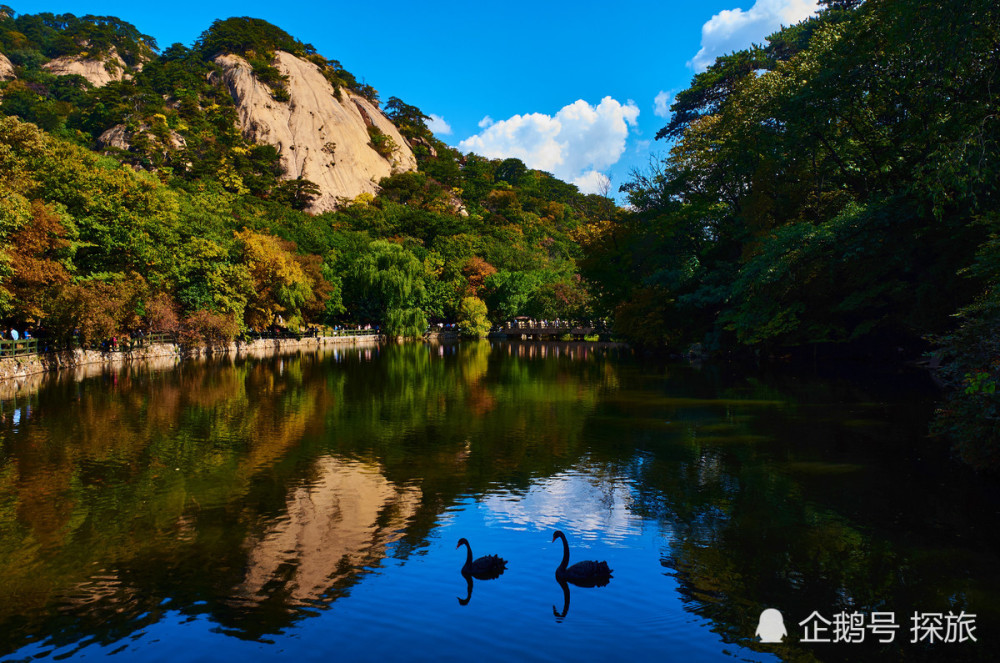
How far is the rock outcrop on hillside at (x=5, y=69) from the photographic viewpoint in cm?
11056

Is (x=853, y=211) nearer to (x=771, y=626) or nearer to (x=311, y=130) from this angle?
(x=771, y=626)

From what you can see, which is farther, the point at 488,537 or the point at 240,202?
the point at 240,202

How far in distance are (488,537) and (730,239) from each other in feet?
127

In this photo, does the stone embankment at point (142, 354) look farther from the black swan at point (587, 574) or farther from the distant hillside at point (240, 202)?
the black swan at point (587, 574)

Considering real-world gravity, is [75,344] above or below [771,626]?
above

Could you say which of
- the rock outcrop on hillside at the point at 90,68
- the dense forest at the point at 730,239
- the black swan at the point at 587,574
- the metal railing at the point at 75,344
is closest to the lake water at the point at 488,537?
the black swan at the point at 587,574

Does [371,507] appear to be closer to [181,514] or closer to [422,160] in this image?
[181,514]

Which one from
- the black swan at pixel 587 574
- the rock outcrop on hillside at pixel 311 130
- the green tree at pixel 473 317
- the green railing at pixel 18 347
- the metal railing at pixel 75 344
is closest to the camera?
the black swan at pixel 587 574

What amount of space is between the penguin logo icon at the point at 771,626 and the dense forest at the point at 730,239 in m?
4.82

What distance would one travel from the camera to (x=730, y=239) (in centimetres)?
4294

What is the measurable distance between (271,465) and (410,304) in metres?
60.4

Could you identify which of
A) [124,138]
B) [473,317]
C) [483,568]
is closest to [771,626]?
[483,568]

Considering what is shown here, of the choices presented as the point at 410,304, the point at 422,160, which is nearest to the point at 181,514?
the point at 410,304

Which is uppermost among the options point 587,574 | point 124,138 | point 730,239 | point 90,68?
point 90,68
